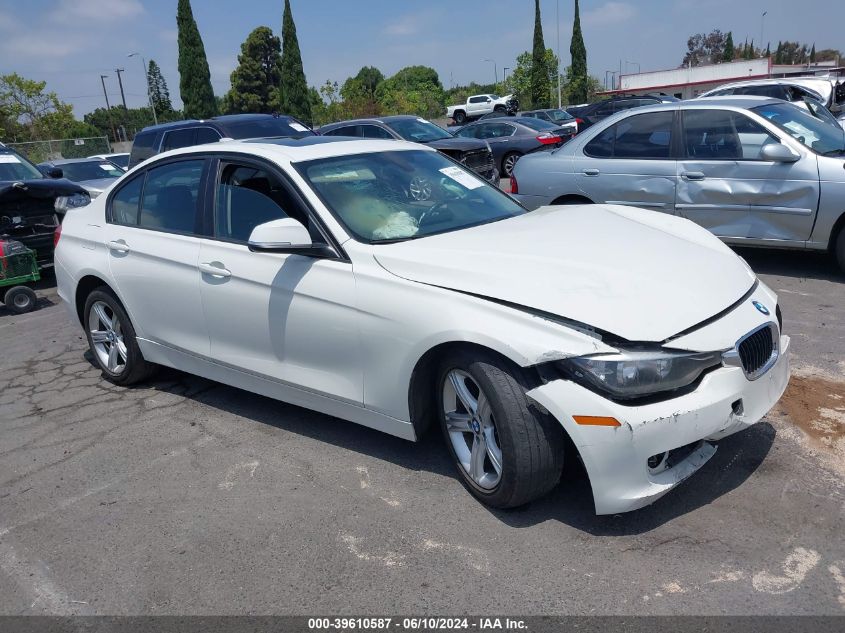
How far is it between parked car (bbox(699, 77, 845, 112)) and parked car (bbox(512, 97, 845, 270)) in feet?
20.2

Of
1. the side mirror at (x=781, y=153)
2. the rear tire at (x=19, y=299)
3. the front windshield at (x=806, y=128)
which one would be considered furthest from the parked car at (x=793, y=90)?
the rear tire at (x=19, y=299)

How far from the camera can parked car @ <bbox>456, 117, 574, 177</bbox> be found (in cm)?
1656

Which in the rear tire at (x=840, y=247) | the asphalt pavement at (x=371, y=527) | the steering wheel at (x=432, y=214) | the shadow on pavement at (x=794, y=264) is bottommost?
the shadow on pavement at (x=794, y=264)

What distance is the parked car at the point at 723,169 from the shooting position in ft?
20.9

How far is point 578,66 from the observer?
57.3 metres

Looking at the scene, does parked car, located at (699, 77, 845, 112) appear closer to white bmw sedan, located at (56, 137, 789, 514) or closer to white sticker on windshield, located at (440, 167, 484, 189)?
white sticker on windshield, located at (440, 167, 484, 189)

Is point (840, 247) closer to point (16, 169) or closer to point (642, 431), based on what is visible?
point (642, 431)

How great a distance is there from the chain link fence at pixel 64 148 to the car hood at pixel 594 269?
3256 cm

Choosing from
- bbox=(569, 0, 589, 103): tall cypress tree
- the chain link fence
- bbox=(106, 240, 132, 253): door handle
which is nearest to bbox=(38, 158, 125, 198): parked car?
bbox=(106, 240, 132, 253): door handle

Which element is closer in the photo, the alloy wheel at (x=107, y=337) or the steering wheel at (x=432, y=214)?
the steering wheel at (x=432, y=214)

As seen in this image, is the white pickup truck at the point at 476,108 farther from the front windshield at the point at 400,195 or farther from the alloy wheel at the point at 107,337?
the front windshield at the point at 400,195

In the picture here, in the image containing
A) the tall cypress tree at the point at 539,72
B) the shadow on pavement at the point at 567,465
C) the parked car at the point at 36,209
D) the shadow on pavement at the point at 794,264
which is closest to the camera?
the shadow on pavement at the point at 567,465

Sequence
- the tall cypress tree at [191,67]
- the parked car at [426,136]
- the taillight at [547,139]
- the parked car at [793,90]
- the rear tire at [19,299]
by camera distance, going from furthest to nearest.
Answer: the tall cypress tree at [191,67]
the taillight at [547,139]
the parked car at [793,90]
the parked car at [426,136]
the rear tire at [19,299]

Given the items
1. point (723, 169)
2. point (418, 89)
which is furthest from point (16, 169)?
point (418, 89)
